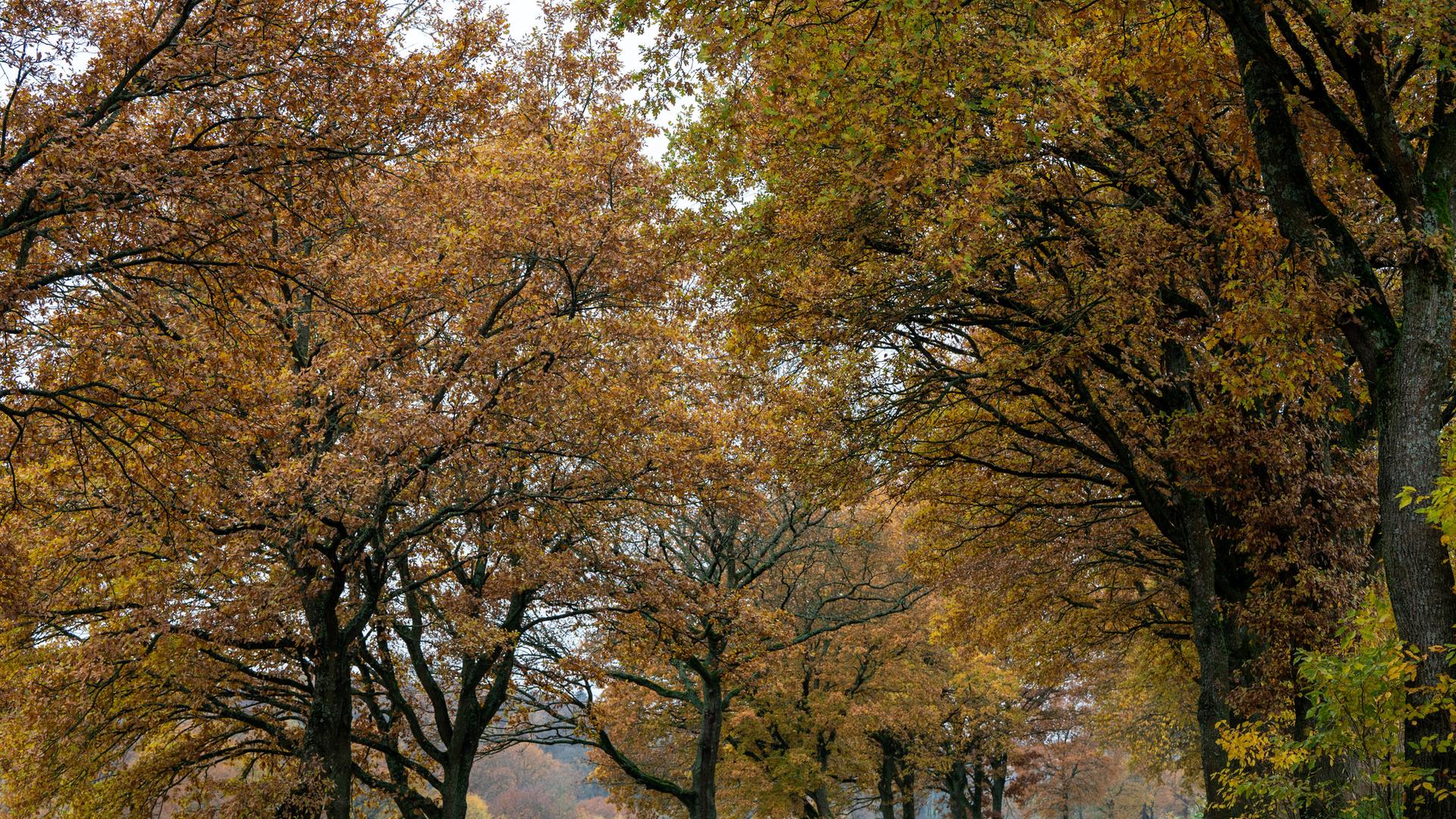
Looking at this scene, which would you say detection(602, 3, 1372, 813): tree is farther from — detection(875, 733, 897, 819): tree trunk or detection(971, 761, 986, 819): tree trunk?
detection(971, 761, 986, 819): tree trunk

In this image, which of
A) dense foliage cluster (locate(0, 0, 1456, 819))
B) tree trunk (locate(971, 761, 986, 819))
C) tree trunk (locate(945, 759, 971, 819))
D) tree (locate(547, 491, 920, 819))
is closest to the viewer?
dense foliage cluster (locate(0, 0, 1456, 819))

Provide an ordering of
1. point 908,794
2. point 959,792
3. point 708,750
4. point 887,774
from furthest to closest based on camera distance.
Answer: point 959,792 → point 908,794 → point 887,774 → point 708,750

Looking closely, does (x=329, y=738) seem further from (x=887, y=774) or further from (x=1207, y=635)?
(x=887, y=774)

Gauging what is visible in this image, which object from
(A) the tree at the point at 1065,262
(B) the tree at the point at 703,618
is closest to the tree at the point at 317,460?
(A) the tree at the point at 1065,262

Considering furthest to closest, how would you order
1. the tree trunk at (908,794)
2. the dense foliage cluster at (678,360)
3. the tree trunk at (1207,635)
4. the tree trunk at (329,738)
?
the tree trunk at (908,794) < the tree trunk at (329,738) < the tree trunk at (1207,635) < the dense foliage cluster at (678,360)

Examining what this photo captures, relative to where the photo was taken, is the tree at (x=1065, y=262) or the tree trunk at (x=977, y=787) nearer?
the tree at (x=1065, y=262)

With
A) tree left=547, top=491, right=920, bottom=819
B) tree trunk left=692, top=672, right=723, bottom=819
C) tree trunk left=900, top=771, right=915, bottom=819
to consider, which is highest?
tree left=547, top=491, right=920, bottom=819

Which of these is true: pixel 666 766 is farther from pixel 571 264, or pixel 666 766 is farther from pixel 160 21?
pixel 160 21

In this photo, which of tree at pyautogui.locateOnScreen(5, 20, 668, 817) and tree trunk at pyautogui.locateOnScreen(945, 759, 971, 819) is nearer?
tree at pyautogui.locateOnScreen(5, 20, 668, 817)

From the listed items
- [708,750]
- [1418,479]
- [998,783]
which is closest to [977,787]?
[998,783]

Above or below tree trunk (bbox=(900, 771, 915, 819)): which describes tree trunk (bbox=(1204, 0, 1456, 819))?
above

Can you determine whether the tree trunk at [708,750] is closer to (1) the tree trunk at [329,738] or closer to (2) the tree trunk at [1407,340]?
(1) the tree trunk at [329,738]

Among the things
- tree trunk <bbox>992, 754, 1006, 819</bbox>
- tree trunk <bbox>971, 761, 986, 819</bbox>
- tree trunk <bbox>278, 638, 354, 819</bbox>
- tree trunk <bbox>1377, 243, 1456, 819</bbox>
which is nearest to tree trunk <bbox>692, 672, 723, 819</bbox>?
tree trunk <bbox>278, 638, 354, 819</bbox>

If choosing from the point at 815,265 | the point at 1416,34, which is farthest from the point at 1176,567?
the point at 1416,34
